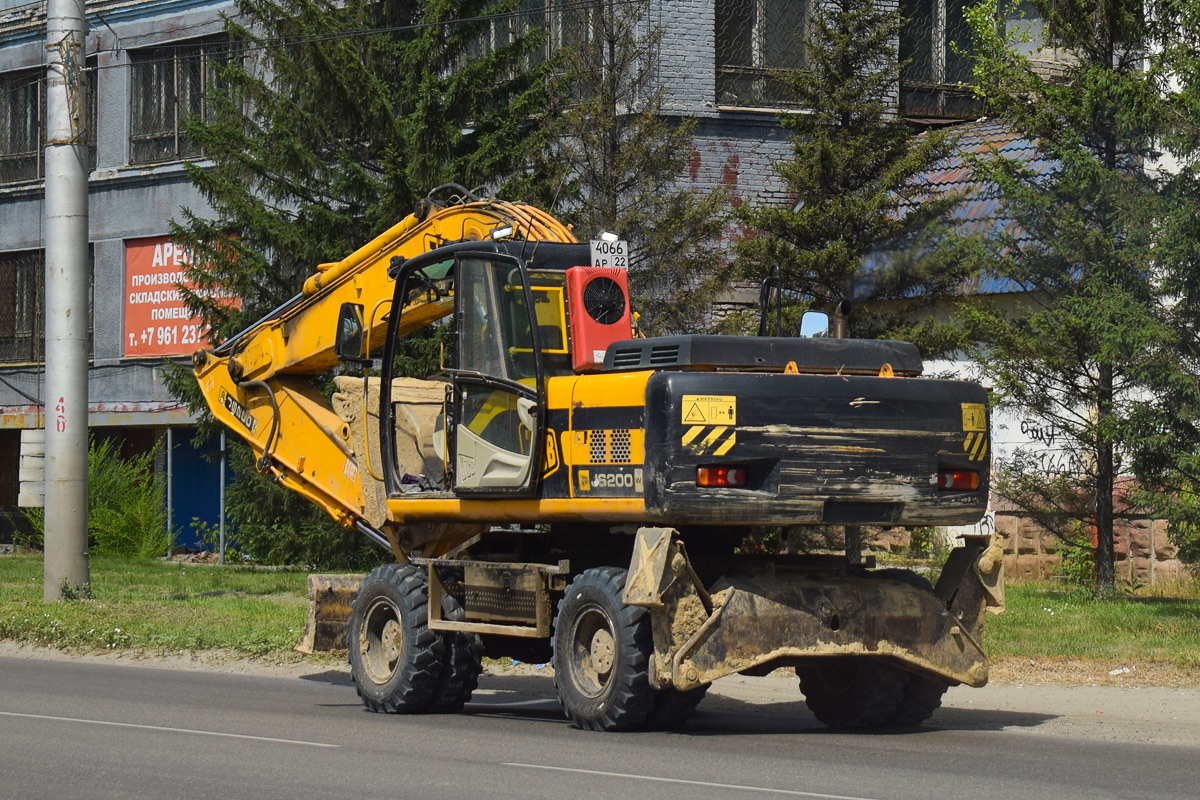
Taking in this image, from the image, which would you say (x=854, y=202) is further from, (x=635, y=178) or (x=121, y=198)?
(x=121, y=198)

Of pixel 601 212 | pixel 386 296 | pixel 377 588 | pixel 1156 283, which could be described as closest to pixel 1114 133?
pixel 1156 283

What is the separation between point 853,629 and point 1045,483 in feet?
31.4

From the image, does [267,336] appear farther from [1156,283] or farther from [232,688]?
[1156,283]

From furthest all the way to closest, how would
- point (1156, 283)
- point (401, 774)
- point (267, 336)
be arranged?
point (1156, 283) < point (267, 336) < point (401, 774)

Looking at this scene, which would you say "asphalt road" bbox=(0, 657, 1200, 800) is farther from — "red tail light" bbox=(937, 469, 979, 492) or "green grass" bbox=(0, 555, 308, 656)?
"green grass" bbox=(0, 555, 308, 656)

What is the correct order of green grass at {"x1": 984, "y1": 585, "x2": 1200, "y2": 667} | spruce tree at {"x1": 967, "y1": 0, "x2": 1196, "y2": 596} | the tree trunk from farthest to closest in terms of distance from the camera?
the tree trunk, spruce tree at {"x1": 967, "y1": 0, "x2": 1196, "y2": 596}, green grass at {"x1": 984, "y1": 585, "x2": 1200, "y2": 667}

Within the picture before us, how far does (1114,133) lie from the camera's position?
18.9 meters

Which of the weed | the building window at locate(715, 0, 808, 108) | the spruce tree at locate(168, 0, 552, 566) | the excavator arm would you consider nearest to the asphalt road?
the excavator arm

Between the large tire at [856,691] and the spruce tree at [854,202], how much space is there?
30.2ft

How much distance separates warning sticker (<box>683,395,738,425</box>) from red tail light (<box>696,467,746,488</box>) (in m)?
0.29

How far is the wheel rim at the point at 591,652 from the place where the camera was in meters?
10.7

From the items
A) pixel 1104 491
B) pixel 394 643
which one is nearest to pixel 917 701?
pixel 394 643

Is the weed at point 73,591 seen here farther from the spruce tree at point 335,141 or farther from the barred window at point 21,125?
the barred window at point 21,125

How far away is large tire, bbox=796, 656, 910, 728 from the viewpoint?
1144 cm
